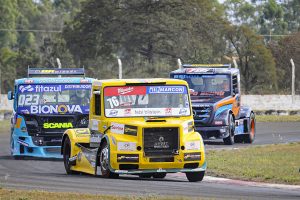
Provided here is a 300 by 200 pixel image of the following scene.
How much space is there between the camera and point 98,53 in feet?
229

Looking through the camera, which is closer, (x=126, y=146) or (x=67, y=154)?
(x=126, y=146)

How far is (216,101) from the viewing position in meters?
30.4

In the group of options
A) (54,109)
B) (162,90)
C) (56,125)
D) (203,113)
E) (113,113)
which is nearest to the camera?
(113,113)

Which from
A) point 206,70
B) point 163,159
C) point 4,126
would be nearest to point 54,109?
point 206,70

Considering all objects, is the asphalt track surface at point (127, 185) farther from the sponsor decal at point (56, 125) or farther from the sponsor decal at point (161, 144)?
the sponsor decal at point (56, 125)

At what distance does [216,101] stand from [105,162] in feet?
37.9

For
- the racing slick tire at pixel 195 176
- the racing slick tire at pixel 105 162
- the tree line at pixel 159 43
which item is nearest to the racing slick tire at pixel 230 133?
the racing slick tire at pixel 195 176

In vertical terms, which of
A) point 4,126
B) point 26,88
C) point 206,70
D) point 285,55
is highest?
point 285,55

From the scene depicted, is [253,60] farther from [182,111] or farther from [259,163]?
[182,111]

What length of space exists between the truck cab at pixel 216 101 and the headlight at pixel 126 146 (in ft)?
36.7

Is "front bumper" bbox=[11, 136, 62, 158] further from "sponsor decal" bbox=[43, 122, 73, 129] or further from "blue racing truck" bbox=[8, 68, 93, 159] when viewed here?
"sponsor decal" bbox=[43, 122, 73, 129]

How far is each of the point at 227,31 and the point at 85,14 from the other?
10864 millimetres

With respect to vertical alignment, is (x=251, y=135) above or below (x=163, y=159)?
below

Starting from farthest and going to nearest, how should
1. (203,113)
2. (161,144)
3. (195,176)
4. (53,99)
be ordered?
(203,113) → (53,99) → (195,176) → (161,144)
